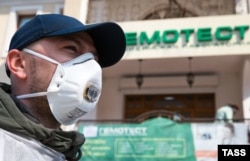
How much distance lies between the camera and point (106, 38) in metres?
1.71

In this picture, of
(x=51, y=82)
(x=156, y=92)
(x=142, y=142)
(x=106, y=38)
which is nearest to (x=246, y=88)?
(x=156, y=92)

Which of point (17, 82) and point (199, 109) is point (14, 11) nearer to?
point (199, 109)

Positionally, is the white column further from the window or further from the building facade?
the window

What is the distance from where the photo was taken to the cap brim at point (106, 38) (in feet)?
5.07

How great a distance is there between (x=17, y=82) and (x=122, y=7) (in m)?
9.42

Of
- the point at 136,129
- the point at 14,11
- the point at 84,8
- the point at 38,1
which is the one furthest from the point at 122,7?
the point at 136,129

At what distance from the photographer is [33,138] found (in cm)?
131

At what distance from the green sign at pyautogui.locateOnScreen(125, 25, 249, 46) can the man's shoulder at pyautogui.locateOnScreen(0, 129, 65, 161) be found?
24.3 feet

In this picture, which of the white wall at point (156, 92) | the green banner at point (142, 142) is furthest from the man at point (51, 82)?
the white wall at point (156, 92)

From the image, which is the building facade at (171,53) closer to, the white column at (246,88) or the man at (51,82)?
the white column at (246,88)

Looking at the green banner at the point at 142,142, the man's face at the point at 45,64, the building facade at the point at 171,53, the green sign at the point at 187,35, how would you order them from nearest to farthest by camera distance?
the man's face at the point at 45,64
the green banner at the point at 142,142
the green sign at the point at 187,35
the building facade at the point at 171,53

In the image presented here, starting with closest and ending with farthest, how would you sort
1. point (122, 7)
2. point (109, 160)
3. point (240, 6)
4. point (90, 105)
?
point (90, 105) < point (109, 160) < point (240, 6) < point (122, 7)

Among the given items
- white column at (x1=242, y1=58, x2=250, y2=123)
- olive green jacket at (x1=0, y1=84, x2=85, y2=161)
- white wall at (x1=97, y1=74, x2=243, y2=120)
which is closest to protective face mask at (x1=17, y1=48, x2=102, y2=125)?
olive green jacket at (x1=0, y1=84, x2=85, y2=161)

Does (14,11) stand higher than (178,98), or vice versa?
(14,11)
